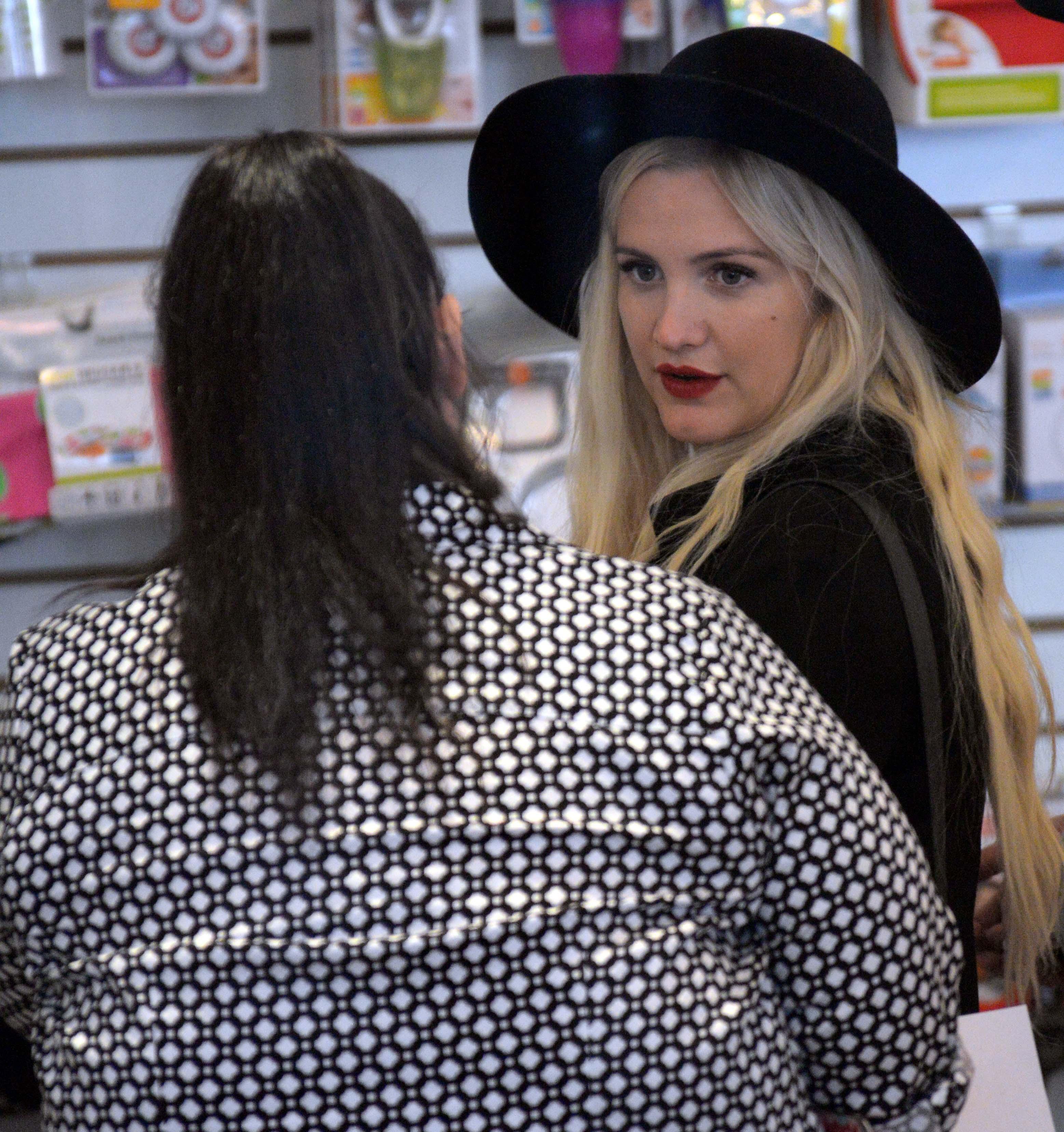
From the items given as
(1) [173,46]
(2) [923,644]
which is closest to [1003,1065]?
(2) [923,644]

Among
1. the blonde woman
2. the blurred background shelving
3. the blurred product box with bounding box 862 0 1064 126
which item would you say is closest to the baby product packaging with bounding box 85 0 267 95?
the blurred background shelving

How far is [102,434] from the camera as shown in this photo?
200 cm

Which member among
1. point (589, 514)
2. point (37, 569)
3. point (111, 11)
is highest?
point (111, 11)

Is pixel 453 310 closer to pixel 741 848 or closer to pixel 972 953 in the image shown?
pixel 741 848

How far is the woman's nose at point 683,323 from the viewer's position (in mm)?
1270

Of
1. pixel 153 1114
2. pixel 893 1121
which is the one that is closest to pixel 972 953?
pixel 893 1121

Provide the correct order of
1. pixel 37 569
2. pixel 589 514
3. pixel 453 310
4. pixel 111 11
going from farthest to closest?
pixel 37 569 → pixel 111 11 → pixel 589 514 → pixel 453 310

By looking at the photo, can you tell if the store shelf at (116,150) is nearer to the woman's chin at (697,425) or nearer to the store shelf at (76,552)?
the store shelf at (76,552)

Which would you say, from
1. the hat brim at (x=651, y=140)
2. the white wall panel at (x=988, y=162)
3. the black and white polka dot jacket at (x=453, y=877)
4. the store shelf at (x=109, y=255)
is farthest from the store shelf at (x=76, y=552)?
the black and white polka dot jacket at (x=453, y=877)

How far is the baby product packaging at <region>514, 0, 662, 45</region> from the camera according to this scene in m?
1.99

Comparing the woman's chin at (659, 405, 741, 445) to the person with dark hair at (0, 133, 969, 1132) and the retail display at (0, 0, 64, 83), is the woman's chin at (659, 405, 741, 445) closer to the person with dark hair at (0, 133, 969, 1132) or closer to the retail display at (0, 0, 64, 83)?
the person with dark hair at (0, 133, 969, 1132)

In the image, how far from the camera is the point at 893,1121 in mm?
878

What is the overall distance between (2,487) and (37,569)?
1.05 feet

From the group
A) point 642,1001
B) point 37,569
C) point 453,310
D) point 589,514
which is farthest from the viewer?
point 37,569
